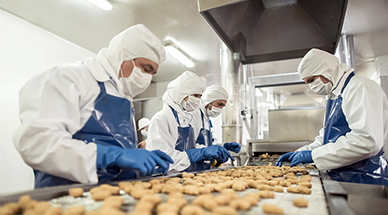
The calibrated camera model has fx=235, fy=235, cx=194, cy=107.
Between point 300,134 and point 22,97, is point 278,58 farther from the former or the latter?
point 22,97

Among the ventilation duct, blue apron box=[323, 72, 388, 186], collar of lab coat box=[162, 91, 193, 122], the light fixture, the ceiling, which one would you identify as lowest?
blue apron box=[323, 72, 388, 186]

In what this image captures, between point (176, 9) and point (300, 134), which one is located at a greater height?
point (176, 9)

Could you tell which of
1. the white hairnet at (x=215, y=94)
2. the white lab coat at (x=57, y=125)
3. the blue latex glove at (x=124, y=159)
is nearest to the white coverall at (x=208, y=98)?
the white hairnet at (x=215, y=94)

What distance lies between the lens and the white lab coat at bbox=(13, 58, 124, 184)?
41.2 inches

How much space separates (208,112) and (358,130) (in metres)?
1.79

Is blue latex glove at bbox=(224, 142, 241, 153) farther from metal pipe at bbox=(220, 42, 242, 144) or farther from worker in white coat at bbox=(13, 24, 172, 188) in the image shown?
worker in white coat at bbox=(13, 24, 172, 188)

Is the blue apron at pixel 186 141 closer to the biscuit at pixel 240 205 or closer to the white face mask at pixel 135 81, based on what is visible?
the white face mask at pixel 135 81

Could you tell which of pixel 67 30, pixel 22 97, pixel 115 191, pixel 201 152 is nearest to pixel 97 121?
pixel 22 97

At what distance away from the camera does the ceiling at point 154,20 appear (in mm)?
3348

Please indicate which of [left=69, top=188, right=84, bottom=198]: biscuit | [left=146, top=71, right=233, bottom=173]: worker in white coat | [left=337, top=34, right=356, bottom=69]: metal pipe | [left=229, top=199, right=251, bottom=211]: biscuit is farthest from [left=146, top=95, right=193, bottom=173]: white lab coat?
[left=337, top=34, right=356, bottom=69]: metal pipe

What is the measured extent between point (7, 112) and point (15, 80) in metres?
0.48

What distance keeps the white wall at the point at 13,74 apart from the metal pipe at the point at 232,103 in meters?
2.81

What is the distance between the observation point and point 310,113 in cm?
337

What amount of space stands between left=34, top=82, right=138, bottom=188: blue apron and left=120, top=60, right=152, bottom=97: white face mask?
0.12 metres
